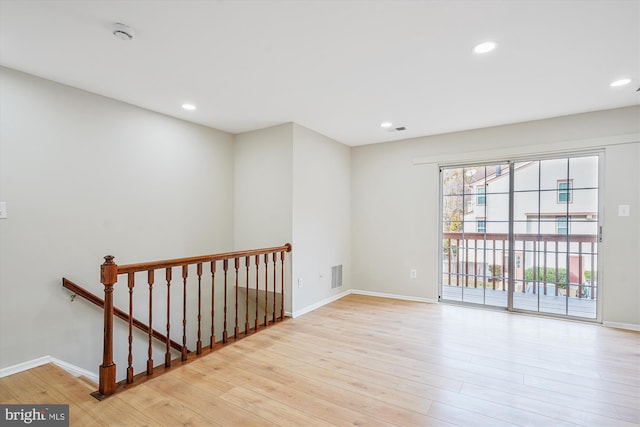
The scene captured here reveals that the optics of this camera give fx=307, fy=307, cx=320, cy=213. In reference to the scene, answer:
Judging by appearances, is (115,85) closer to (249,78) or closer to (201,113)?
(201,113)

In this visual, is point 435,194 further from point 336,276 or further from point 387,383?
point 387,383

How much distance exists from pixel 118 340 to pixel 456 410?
3135mm

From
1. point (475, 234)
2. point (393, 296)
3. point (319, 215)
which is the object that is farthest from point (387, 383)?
point (475, 234)

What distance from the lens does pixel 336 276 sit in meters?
4.72

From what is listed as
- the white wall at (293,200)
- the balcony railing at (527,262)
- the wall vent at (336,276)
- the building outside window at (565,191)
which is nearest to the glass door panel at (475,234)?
the balcony railing at (527,262)

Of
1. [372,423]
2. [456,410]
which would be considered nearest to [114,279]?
[372,423]

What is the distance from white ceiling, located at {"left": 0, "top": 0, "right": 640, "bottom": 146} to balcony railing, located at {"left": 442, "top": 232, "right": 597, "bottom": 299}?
5.26 ft

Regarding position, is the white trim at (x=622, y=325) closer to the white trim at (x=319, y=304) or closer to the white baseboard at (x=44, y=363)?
the white trim at (x=319, y=304)

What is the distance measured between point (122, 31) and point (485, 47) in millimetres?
2448

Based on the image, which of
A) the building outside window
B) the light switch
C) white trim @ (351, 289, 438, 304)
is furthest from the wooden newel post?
the light switch

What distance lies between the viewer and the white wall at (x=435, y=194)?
11.1ft

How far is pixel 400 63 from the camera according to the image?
2.42m

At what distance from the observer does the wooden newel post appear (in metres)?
2.10

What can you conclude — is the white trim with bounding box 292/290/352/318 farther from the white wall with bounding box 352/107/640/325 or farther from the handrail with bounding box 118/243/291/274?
the handrail with bounding box 118/243/291/274
